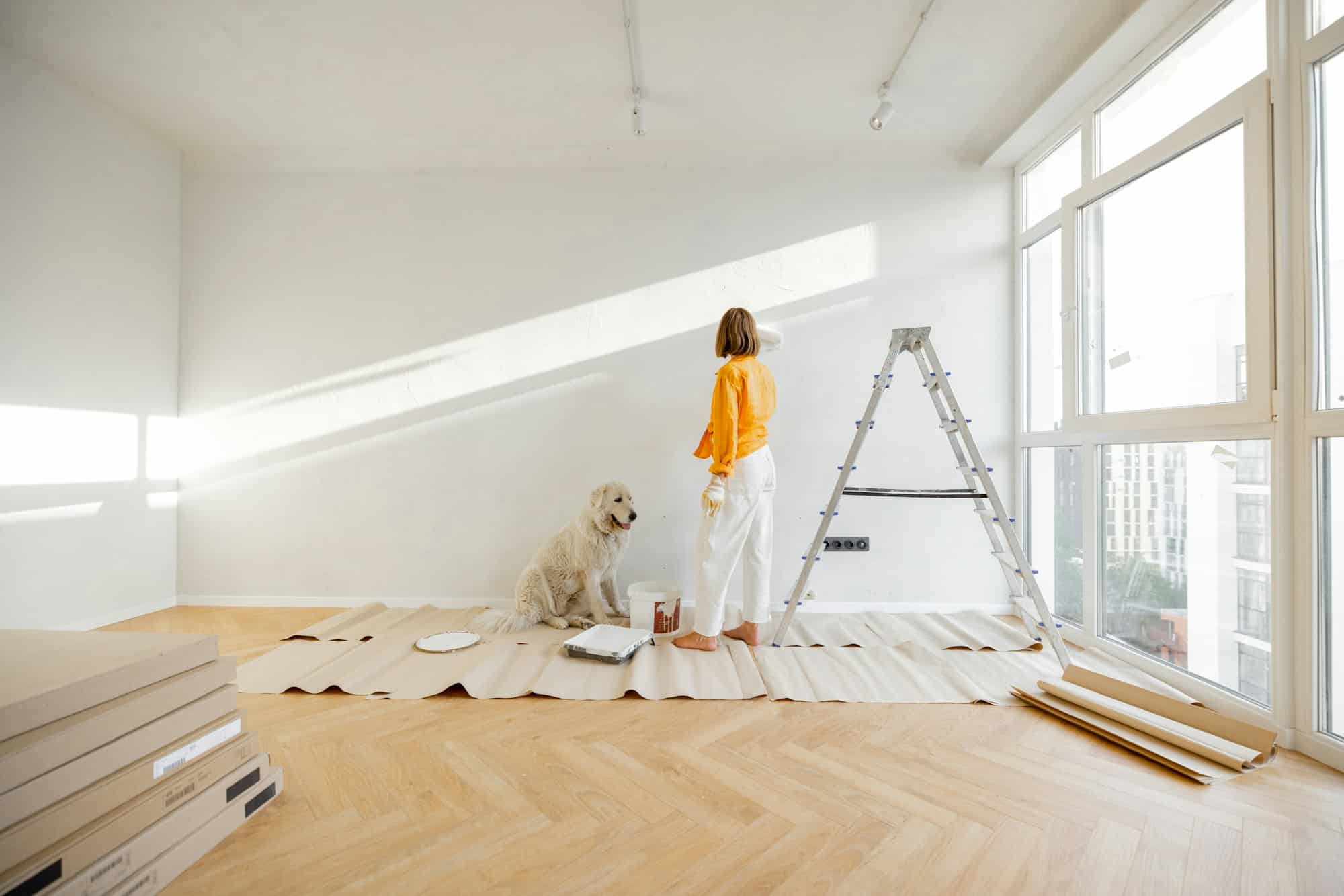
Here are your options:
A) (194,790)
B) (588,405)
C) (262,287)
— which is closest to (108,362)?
(262,287)

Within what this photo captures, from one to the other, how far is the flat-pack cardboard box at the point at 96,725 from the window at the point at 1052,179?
4.06m

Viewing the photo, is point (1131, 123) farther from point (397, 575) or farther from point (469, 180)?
point (397, 575)

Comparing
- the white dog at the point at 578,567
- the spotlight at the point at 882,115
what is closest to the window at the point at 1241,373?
the spotlight at the point at 882,115

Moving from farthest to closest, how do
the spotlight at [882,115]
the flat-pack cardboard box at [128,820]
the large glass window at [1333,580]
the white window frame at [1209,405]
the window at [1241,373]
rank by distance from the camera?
the spotlight at [882,115] → the window at [1241,373] → the white window frame at [1209,405] → the large glass window at [1333,580] → the flat-pack cardboard box at [128,820]

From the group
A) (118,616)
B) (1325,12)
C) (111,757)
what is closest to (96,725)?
(111,757)

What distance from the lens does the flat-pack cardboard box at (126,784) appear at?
95cm

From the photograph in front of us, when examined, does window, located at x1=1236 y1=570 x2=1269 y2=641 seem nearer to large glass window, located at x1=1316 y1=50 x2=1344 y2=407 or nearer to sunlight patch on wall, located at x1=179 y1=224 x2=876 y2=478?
large glass window, located at x1=1316 y1=50 x2=1344 y2=407

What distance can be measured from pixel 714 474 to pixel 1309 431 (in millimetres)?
2022

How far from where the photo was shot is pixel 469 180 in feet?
11.6

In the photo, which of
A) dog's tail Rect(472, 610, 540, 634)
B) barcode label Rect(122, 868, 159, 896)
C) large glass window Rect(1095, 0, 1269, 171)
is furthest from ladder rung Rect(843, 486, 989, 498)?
barcode label Rect(122, 868, 159, 896)

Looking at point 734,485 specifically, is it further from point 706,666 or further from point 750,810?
point 750,810

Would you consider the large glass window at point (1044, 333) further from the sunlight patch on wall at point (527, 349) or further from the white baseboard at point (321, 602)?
the white baseboard at point (321, 602)

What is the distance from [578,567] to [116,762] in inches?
76.2

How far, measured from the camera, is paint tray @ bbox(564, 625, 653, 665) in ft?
8.04
